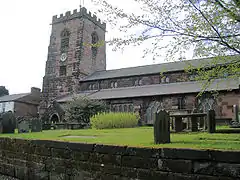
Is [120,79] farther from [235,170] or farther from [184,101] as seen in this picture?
[235,170]

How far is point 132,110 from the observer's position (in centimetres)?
2562

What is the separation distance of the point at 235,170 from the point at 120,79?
27.5 m

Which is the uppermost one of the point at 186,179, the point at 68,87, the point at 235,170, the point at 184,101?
the point at 68,87

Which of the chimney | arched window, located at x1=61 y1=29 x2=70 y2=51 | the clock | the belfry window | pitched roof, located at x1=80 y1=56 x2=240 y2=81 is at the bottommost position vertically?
the chimney

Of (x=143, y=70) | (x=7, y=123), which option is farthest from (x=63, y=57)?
(x=7, y=123)

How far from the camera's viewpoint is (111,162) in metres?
5.14

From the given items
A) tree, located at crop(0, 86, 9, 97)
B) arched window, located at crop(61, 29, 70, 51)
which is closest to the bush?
arched window, located at crop(61, 29, 70, 51)

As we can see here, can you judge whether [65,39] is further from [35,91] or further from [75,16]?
[35,91]

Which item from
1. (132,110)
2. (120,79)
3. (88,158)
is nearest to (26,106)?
(120,79)

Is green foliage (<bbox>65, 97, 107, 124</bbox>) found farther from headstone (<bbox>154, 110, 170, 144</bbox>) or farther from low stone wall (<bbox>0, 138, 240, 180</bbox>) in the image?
headstone (<bbox>154, 110, 170, 144</bbox>)

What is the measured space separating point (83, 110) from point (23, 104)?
24022mm

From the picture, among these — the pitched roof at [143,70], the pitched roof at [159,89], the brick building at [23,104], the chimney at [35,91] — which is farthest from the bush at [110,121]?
the chimney at [35,91]

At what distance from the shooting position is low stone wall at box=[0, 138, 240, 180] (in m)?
3.93

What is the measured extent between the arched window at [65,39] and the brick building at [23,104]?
13263 mm
